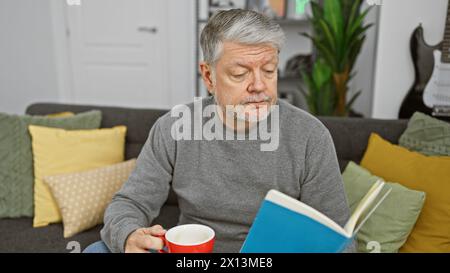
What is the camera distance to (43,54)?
10.1 feet

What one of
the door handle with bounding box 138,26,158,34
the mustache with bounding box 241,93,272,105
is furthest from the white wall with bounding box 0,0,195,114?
the mustache with bounding box 241,93,272,105

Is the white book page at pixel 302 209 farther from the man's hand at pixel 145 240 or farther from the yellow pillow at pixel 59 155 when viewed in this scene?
the yellow pillow at pixel 59 155

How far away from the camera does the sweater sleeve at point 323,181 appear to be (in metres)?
0.83

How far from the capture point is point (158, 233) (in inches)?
27.7

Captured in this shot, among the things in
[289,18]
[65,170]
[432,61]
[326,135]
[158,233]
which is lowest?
[65,170]

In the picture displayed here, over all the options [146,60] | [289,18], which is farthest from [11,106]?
[289,18]

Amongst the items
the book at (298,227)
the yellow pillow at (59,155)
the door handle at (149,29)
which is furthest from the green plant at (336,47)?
the book at (298,227)

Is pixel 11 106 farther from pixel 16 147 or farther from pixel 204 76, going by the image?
pixel 204 76

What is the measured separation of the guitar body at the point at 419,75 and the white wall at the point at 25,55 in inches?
77.7

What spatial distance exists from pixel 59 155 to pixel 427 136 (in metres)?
1.19

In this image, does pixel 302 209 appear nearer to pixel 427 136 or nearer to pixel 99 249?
pixel 99 249

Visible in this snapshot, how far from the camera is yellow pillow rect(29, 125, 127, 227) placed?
1.44 meters

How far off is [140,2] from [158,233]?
2837 millimetres

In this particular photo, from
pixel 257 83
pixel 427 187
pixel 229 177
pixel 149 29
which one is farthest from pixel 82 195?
pixel 149 29
